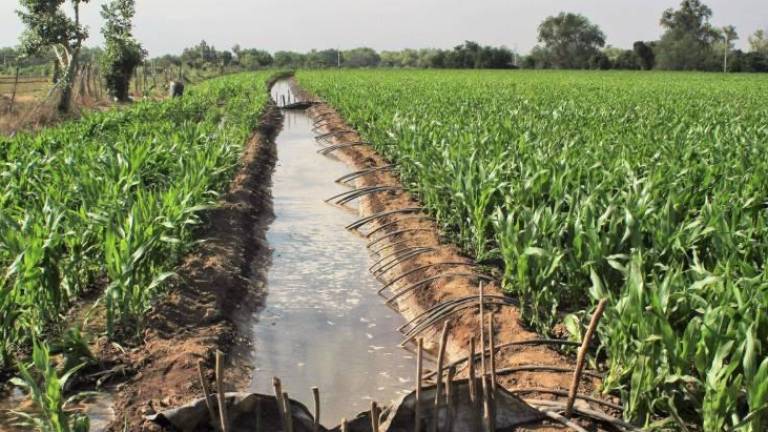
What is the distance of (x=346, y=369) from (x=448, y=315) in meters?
0.91

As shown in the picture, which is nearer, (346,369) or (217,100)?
(346,369)

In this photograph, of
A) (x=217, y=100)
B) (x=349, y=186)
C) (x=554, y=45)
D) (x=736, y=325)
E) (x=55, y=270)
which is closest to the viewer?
(x=736, y=325)

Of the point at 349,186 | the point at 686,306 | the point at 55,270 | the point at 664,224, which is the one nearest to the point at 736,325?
the point at 686,306

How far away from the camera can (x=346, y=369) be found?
4945mm

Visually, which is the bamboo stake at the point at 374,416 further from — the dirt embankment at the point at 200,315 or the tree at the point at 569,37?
the tree at the point at 569,37

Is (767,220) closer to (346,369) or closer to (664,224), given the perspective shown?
(664,224)

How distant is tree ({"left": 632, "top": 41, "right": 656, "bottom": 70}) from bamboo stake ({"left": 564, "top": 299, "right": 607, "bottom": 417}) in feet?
228

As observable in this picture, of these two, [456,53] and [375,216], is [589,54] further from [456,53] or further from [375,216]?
[375,216]

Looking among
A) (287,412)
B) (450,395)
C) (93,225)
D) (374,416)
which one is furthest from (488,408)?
(93,225)

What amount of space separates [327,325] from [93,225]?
1.83 metres

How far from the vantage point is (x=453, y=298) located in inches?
227

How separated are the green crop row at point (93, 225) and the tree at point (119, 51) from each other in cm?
1887

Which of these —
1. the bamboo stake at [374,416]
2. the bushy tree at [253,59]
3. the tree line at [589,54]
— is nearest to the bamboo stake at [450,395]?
the bamboo stake at [374,416]

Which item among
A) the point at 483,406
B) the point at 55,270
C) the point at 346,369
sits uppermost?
the point at 55,270
